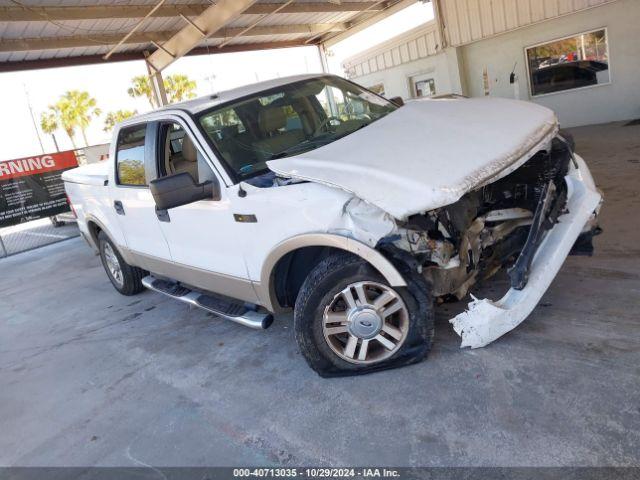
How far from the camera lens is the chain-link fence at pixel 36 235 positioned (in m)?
11.7

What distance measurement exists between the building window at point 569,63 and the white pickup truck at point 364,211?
34.1ft

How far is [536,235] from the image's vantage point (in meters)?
3.11

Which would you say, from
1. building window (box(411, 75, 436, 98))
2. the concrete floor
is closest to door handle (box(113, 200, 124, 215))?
the concrete floor

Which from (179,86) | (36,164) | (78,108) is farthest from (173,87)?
(36,164)

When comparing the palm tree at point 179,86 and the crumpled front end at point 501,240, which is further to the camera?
the palm tree at point 179,86

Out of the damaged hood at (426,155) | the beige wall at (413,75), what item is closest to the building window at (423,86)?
the beige wall at (413,75)

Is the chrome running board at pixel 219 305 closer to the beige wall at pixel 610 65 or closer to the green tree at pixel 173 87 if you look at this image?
the beige wall at pixel 610 65

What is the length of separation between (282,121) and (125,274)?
10.2 feet

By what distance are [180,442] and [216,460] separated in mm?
356

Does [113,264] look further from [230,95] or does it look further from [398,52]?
[398,52]

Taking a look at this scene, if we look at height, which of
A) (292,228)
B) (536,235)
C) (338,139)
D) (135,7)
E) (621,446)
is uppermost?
(135,7)

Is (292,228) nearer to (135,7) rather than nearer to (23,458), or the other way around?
(23,458)

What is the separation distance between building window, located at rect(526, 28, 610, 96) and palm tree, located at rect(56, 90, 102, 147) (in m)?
44.0

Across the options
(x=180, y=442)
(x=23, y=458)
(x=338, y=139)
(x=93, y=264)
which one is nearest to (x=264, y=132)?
(x=338, y=139)
